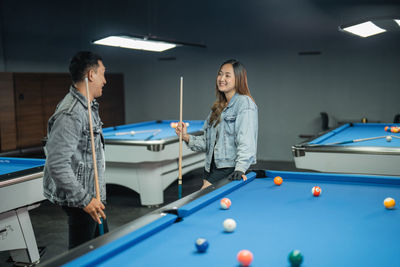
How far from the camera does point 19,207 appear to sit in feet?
8.66

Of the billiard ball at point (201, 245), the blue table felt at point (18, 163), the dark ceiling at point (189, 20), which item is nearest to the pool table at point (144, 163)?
the blue table felt at point (18, 163)

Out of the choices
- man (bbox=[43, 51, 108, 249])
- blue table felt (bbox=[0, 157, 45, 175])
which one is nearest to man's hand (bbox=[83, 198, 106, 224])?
man (bbox=[43, 51, 108, 249])

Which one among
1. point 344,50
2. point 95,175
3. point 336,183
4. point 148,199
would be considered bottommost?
point 148,199

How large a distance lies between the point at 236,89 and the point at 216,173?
0.55 metres

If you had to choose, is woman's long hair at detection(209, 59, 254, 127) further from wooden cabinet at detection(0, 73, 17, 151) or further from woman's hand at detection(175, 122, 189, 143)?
wooden cabinet at detection(0, 73, 17, 151)

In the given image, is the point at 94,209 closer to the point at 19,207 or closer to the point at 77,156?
the point at 77,156

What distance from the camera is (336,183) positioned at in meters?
2.41

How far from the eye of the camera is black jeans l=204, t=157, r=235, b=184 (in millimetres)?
2596

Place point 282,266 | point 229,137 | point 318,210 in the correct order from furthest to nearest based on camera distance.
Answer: point 229,137 < point 318,210 < point 282,266

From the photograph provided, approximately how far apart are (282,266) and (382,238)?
483mm

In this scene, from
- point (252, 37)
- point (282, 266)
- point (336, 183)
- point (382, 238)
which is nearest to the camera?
point (282, 266)

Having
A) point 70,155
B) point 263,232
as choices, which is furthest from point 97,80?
point 263,232

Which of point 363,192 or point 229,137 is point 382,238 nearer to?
point 363,192

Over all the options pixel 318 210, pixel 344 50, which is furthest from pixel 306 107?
pixel 318 210
